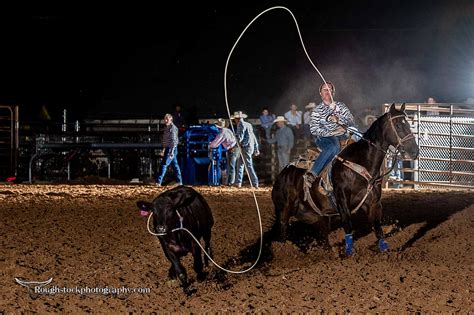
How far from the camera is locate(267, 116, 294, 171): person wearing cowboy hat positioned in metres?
17.0

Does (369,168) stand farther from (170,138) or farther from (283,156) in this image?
(283,156)

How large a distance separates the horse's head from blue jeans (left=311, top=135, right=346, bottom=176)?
0.66 metres

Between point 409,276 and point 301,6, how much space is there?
19.6 meters

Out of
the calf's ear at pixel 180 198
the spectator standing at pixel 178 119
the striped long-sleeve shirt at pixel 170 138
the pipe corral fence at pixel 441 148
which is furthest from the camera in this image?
the spectator standing at pixel 178 119

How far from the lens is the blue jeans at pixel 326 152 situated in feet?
26.1

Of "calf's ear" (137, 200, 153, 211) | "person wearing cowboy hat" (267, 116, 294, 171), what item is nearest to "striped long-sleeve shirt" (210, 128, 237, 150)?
"person wearing cowboy hat" (267, 116, 294, 171)

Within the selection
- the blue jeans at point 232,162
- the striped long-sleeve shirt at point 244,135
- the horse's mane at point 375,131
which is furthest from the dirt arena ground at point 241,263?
the blue jeans at point 232,162

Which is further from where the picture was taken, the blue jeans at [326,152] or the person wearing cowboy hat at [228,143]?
the person wearing cowboy hat at [228,143]

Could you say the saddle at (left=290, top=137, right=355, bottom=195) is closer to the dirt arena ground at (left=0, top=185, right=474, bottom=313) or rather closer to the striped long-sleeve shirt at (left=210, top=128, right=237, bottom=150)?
the dirt arena ground at (left=0, top=185, right=474, bottom=313)

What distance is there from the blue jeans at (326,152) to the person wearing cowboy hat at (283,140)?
8.80m

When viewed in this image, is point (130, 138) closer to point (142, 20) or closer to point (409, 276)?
point (142, 20)

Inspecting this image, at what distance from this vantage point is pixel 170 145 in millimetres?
15852

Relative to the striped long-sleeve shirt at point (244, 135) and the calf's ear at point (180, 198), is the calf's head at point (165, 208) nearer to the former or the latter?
the calf's ear at point (180, 198)

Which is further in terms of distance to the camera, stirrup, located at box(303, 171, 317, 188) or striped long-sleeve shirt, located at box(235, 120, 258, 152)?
striped long-sleeve shirt, located at box(235, 120, 258, 152)
